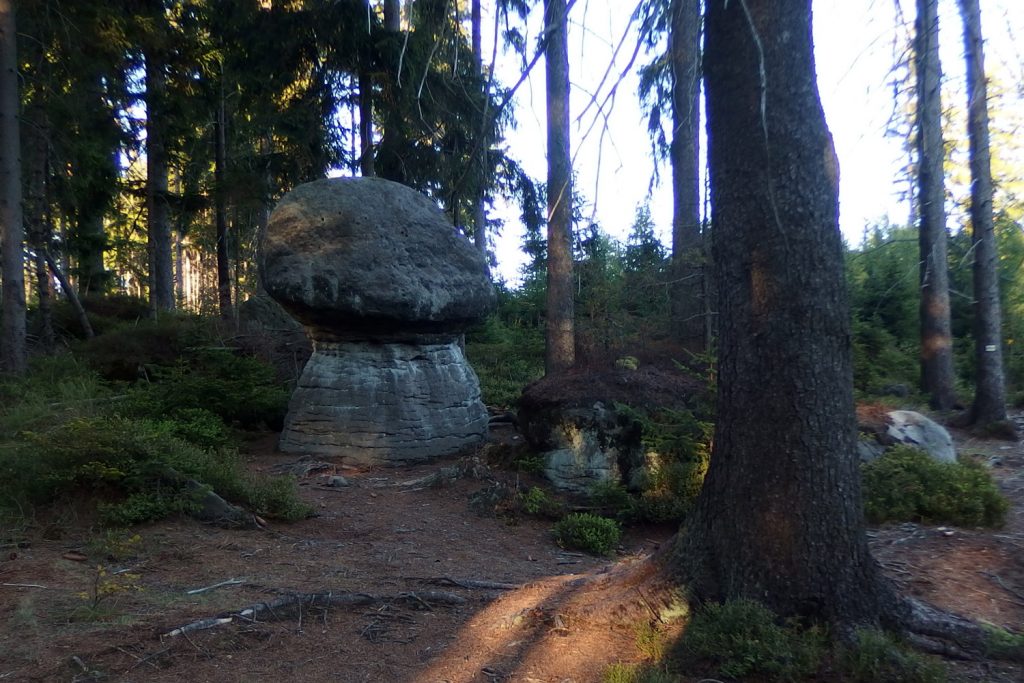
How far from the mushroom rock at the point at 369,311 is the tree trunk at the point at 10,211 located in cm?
642

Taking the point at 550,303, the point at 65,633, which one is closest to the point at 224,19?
the point at 550,303

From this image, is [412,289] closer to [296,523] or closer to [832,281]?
[296,523]

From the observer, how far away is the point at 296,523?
25.5ft

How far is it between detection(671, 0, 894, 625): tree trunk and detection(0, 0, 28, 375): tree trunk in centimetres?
1402

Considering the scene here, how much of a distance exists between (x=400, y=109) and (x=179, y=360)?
644 centimetres

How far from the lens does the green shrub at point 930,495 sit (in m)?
6.46

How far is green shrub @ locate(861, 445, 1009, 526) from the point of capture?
6.46 metres

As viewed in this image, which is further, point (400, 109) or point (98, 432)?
point (400, 109)

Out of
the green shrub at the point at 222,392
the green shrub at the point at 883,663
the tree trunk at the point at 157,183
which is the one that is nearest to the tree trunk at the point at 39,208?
the tree trunk at the point at 157,183

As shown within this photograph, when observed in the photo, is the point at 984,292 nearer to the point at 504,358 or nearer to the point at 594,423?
the point at 594,423

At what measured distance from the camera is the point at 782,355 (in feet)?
12.9

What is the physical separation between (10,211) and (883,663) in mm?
15603

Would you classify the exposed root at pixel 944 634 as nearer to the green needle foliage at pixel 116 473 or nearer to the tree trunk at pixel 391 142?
the green needle foliage at pixel 116 473

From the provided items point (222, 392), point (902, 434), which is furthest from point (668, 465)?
point (222, 392)
